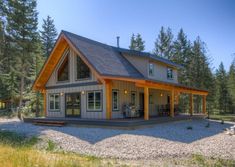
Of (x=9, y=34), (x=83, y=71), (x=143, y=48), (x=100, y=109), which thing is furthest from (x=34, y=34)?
(x=143, y=48)

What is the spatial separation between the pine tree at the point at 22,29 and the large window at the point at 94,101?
41.6ft

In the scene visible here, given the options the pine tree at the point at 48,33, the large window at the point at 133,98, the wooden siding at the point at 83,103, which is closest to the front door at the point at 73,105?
the wooden siding at the point at 83,103

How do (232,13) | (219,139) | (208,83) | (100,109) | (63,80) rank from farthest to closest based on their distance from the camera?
(208,83) < (63,80) < (100,109) < (219,139) < (232,13)

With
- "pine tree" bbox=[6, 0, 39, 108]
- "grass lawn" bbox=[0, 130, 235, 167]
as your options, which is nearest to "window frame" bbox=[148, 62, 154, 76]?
"grass lawn" bbox=[0, 130, 235, 167]

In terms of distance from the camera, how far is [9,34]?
27875 millimetres

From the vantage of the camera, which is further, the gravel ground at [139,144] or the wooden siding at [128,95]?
the wooden siding at [128,95]

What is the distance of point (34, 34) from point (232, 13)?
22752 mm

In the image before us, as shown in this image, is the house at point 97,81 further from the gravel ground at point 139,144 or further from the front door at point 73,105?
the gravel ground at point 139,144

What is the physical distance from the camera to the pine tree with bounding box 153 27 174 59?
38.2 metres

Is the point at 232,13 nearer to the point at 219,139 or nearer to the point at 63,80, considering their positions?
the point at 219,139

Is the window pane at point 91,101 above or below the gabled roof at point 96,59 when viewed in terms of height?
below

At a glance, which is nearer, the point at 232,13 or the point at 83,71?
the point at 232,13

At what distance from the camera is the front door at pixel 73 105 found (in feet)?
57.1

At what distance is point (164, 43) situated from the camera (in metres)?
38.4
